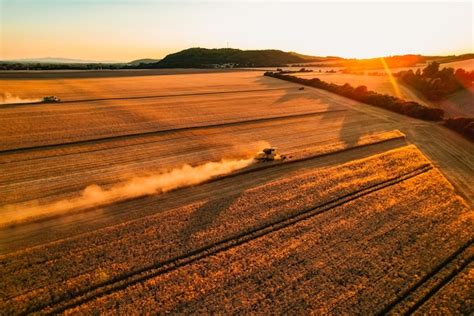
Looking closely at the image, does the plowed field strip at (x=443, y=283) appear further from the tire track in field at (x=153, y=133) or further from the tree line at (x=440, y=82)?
the tree line at (x=440, y=82)

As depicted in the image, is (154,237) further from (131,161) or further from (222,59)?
(222,59)

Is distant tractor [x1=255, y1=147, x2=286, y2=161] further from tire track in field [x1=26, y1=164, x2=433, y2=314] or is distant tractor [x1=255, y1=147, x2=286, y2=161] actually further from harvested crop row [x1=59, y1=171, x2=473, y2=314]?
harvested crop row [x1=59, y1=171, x2=473, y2=314]

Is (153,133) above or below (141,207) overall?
above

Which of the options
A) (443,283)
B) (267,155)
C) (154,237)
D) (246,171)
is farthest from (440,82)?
(154,237)

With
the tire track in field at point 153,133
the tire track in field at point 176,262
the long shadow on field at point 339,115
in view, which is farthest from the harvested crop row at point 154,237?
the tire track in field at point 153,133

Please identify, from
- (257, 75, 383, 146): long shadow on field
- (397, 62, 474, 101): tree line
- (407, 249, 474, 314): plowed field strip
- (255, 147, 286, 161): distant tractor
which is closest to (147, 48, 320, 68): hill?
(397, 62, 474, 101): tree line

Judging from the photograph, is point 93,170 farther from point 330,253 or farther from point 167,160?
point 330,253

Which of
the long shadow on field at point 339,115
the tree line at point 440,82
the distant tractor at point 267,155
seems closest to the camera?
the distant tractor at point 267,155
